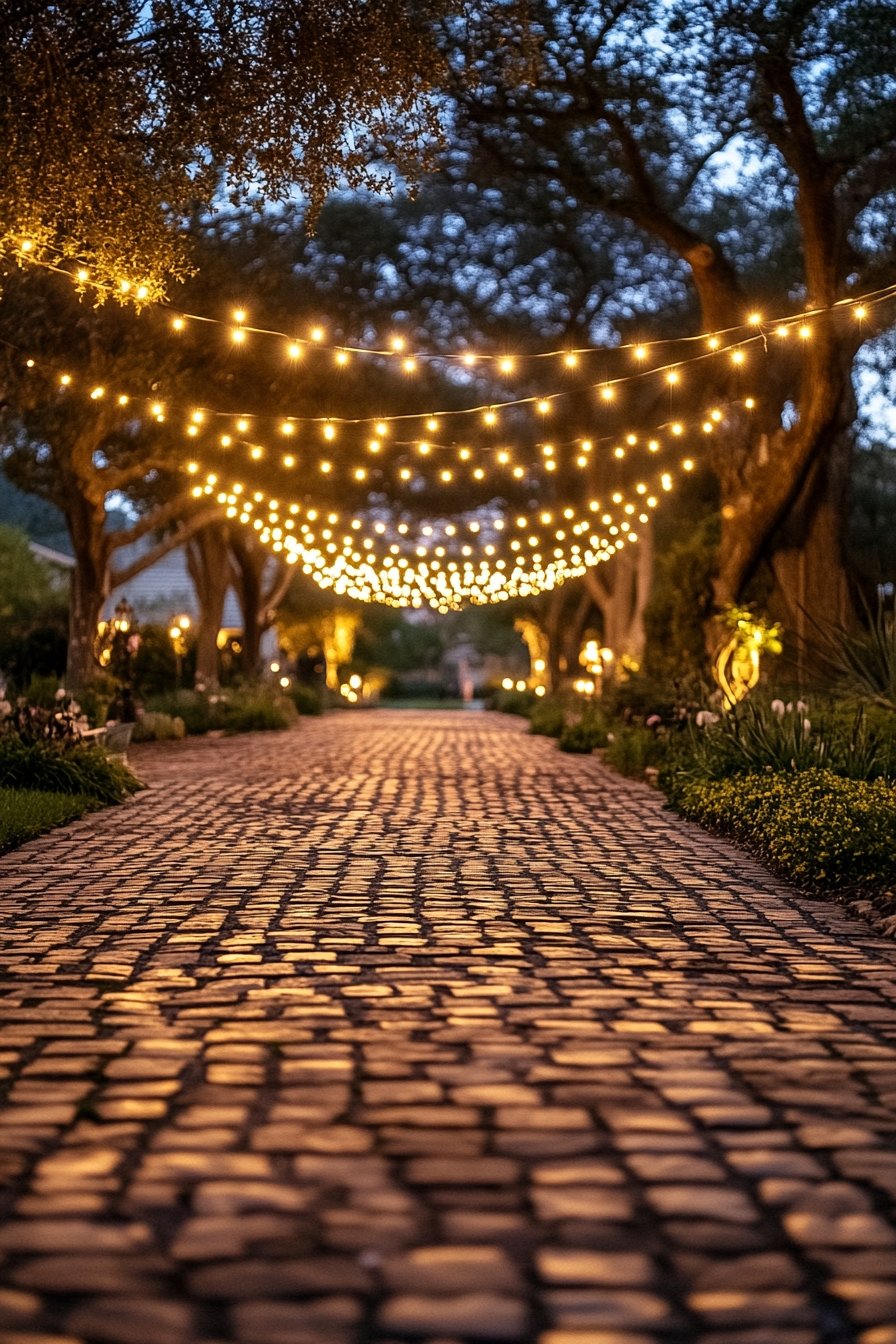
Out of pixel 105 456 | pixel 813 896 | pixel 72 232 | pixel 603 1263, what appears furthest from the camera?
pixel 105 456

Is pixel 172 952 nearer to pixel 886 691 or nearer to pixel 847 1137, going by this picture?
pixel 847 1137

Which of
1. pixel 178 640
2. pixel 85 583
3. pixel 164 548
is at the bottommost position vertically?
pixel 178 640

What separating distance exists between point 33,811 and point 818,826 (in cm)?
614

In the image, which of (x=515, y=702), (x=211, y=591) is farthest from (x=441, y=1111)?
(x=515, y=702)

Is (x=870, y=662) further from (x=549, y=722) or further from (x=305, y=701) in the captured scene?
(x=305, y=701)

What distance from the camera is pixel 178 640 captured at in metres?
36.6

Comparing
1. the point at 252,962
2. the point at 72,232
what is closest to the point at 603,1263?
the point at 252,962

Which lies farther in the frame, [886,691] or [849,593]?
[849,593]

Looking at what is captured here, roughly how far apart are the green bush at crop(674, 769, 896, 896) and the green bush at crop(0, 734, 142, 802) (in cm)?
564

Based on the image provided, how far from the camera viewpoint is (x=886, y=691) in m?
15.7

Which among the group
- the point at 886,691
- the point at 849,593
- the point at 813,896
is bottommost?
the point at 813,896

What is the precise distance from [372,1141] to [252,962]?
257cm

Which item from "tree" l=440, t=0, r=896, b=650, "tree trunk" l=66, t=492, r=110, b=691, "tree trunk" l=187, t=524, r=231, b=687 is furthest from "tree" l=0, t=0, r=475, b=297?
"tree trunk" l=187, t=524, r=231, b=687

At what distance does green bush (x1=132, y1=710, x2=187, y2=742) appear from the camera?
24984 mm
